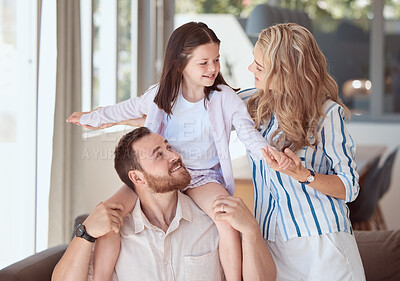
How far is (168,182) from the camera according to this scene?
187 cm

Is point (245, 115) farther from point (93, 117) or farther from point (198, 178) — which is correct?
point (93, 117)

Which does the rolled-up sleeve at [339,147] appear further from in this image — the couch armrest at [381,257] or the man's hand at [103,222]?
the couch armrest at [381,257]

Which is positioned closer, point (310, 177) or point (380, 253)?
point (310, 177)

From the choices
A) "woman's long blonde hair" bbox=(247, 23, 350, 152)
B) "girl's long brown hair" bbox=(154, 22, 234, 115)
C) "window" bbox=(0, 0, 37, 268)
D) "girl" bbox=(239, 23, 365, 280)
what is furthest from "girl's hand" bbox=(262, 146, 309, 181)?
"window" bbox=(0, 0, 37, 268)

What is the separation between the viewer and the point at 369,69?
19.5 ft

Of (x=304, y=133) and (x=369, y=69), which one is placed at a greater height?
(x=369, y=69)

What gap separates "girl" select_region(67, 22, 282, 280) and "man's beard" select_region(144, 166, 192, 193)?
0.10 meters

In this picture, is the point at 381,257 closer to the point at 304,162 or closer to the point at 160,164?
the point at 304,162

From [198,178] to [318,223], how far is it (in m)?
0.42

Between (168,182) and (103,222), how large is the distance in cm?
24

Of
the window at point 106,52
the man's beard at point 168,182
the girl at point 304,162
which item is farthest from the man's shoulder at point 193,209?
the window at point 106,52

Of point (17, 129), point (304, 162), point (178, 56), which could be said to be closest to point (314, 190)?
point (304, 162)

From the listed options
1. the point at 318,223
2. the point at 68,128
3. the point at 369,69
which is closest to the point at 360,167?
the point at 369,69

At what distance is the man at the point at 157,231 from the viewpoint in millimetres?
1819
